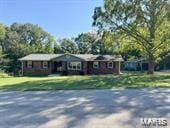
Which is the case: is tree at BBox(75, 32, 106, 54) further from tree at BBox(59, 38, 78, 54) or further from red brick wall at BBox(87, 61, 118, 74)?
red brick wall at BBox(87, 61, 118, 74)

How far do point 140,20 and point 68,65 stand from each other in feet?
43.2

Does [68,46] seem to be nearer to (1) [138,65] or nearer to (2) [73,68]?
(1) [138,65]

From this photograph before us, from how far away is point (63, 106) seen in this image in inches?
488

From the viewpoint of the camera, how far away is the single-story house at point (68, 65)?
49.2 m

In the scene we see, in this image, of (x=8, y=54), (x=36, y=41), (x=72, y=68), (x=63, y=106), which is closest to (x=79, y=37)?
(x=36, y=41)

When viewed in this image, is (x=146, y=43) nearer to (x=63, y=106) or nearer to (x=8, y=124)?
(x=63, y=106)

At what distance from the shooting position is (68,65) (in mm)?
49281

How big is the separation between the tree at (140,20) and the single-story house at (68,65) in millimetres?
7975

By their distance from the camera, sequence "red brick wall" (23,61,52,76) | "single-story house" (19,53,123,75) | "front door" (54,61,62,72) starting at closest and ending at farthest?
"single-story house" (19,53,123,75)
"red brick wall" (23,61,52,76)
"front door" (54,61,62,72)

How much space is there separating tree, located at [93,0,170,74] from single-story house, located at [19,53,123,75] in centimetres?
798

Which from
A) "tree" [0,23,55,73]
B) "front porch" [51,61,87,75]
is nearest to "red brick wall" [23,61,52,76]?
"front porch" [51,61,87,75]

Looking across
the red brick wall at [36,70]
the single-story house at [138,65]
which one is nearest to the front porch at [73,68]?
the red brick wall at [36,70]

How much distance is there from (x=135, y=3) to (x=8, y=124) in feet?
113

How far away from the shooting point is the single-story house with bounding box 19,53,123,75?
1937 inches
